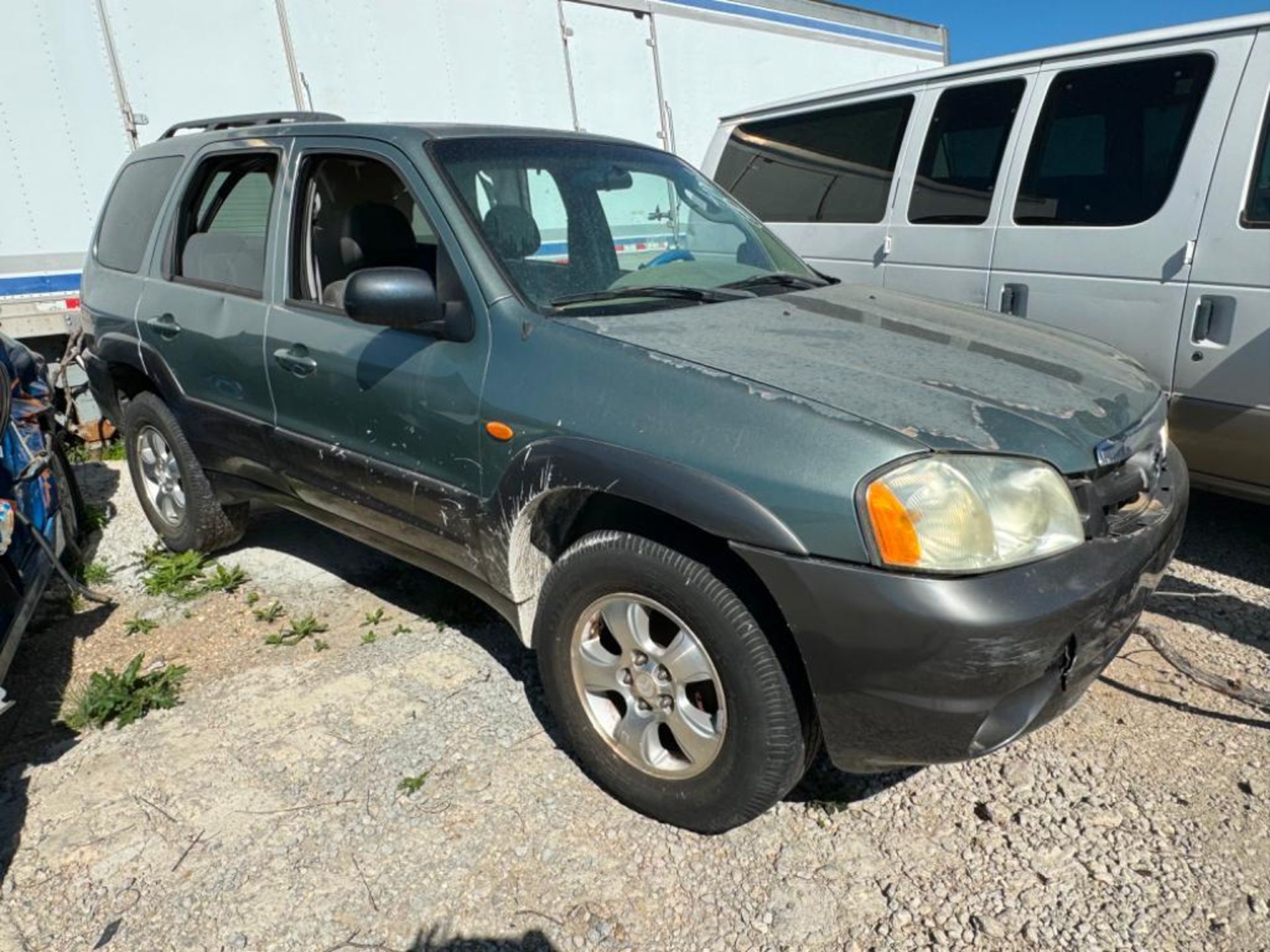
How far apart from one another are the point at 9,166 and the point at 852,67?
8.24 meters

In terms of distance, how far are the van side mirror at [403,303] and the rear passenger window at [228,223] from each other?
1.03 meters

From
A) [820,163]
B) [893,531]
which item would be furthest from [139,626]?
[820,163]

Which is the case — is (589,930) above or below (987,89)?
below

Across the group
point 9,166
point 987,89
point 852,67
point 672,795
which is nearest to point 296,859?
point 672,795

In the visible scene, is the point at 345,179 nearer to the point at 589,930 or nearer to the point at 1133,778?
the point at 589,930

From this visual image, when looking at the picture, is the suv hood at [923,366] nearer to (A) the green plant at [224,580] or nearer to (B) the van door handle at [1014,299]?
(B) the van door handle at [1014,299]

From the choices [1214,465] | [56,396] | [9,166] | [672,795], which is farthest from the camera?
[56,396]

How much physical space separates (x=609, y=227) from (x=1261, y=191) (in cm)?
245

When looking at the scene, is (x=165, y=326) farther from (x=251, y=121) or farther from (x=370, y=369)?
(x=370, y=369)

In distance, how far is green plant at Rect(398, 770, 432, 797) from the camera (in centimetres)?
258

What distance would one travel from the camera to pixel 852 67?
Answer: 10.1 m

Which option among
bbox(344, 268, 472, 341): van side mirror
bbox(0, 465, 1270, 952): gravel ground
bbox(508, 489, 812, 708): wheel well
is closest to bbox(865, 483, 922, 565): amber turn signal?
bbox(508, 489, 812, 708): wheel well

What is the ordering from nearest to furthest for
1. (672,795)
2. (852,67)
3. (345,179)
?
(672,795) → (345,179) → (852,67)

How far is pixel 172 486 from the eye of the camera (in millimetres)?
4180
